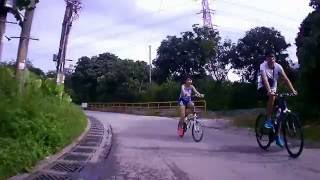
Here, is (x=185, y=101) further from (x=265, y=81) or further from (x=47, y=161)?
(x=47, y=161)

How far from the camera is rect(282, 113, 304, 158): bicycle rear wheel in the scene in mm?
10273

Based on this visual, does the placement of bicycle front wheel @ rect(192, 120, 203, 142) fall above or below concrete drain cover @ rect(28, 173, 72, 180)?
above

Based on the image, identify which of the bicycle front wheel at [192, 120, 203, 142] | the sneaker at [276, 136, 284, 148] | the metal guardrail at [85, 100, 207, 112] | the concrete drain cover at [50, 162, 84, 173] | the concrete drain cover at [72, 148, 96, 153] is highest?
the metal guardrail at [85, 100, 207, 112]

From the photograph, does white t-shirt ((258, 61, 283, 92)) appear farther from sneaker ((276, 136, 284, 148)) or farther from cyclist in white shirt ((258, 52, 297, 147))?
sneaker ((276, 136, 284, 148))

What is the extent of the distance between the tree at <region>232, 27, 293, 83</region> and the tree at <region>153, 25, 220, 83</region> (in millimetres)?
4003

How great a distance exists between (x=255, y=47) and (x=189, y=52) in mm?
9428

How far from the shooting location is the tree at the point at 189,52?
2633 inches

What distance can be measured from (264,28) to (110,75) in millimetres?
24333

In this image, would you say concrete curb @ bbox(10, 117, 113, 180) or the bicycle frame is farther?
the bicycle frame

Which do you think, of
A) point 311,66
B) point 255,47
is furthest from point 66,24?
point 255,47

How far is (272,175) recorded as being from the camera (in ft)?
27.7

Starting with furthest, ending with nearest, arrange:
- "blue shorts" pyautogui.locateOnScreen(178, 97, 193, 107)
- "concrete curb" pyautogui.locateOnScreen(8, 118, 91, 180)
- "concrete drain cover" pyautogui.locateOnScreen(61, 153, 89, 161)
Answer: "blue shorts" pyautogui.locateOnScreen(178, 97, 193, 107) < "concrete drain cover" pyautogui.locateOnScreen(61, 153, 89, 161) < "concrete curb" pyautogui.locateOnScreen(8, 118, 91, 180)

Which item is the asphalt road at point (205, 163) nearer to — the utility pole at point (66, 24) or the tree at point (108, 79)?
the utility pole at point (66, 24)

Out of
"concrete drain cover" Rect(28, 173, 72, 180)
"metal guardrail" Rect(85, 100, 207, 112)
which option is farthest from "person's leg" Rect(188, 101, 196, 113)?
→ "metal guardrail" Rect(85, 100, 207, 112)
